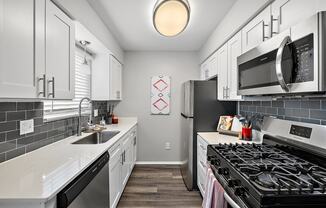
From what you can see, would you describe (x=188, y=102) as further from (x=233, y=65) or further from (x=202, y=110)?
(x=233, y=65)

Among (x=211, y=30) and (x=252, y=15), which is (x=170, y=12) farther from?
(x=211, y=30)

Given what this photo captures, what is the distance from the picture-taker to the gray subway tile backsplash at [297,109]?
62.2 inches

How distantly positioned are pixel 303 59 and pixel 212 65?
7.83 ft

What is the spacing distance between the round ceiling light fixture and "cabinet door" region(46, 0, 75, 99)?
756 millimetres

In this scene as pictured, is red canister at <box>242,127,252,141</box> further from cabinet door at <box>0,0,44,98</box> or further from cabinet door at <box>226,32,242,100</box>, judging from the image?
cabinet door at <box>0,0,44,98</box>

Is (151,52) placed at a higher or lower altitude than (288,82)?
higher

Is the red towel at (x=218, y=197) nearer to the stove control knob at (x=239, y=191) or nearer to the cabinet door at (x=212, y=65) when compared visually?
the stove control knob at (x=239, y=191)

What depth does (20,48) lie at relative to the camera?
1.24 metres

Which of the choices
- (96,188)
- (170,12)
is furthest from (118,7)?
(96,188)

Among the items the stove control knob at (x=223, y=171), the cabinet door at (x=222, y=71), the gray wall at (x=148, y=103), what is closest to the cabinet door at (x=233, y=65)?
the cabinet door at (x=222, y=71)

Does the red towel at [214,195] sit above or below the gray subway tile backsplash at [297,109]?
below

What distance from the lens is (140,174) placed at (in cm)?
401

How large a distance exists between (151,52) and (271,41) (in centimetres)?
343

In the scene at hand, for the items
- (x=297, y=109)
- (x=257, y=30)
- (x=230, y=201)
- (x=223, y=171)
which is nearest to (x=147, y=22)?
(x=257, y=30)
